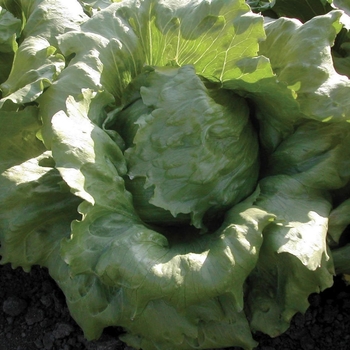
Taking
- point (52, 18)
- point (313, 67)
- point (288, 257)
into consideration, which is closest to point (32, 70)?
point (52, 18)

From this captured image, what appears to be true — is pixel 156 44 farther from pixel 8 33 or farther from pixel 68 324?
pixel 68 324

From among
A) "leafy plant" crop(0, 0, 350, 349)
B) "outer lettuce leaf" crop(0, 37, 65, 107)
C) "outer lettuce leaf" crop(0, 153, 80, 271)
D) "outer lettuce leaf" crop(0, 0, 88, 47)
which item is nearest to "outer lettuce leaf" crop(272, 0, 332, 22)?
"leafy plant" crop(0, 0, 350, 349)

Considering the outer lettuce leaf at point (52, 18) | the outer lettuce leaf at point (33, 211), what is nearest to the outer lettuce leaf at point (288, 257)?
the outer lettuce leaf at point (33, 211)

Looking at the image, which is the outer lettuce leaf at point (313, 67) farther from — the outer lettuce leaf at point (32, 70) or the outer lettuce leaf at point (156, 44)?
the outer lettuce leaf at point (32, 70)

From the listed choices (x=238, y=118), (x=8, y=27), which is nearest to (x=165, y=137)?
(x=238, y=118)

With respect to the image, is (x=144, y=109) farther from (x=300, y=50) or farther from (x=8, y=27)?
(x=8, y=27)

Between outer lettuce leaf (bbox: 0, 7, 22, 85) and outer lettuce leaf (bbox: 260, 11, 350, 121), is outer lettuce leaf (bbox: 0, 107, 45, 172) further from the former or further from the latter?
outer lettuce leaf (bbox: 260, 11, 350, 121)
